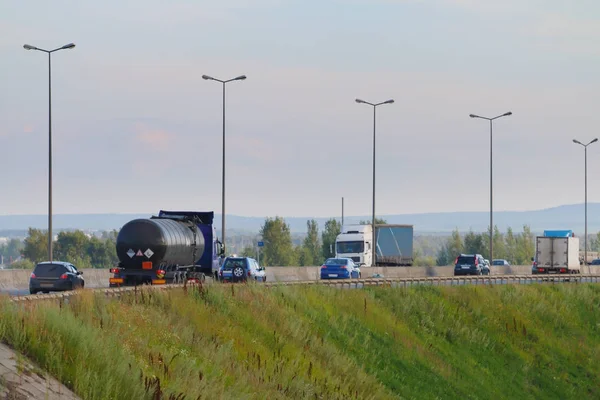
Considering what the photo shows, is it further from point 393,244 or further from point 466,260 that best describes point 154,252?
point 393,244

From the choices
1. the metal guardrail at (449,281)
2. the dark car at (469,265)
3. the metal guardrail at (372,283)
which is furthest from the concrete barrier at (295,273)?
the metal guardrail at (372,283)

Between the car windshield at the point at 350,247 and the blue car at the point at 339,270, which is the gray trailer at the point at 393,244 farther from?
the blue car at the point at 339,270

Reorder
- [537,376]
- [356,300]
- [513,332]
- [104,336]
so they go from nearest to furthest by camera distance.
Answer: [104,336] < [356,300] < [537,376] < [513,332]

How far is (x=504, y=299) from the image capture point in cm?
4038

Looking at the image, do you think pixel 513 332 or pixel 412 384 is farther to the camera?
pixel 513 332

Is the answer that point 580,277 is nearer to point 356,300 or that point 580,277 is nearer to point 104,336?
point 356,300

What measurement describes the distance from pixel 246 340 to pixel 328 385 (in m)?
1.93

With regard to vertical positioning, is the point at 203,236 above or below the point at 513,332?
above

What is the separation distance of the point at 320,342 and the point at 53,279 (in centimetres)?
1901

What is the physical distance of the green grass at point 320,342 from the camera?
1576 centimetres

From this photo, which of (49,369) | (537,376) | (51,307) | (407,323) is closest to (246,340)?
(51,307)

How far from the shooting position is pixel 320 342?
26406 millimetres

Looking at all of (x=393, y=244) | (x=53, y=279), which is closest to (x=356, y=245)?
(x=393, y=244)

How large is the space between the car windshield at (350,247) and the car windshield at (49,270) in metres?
41.6
